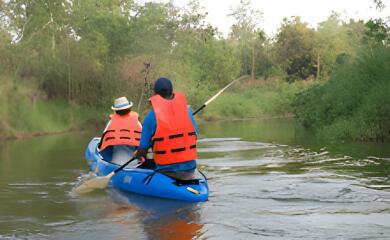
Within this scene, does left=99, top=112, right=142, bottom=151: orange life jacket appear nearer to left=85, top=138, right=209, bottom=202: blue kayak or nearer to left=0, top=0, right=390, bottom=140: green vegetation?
left=85, top=138, right=209, bottom=202: blue kayak

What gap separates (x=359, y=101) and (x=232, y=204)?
31.6 feet

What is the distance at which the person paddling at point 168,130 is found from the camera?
7016mm

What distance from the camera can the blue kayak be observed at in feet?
23.0

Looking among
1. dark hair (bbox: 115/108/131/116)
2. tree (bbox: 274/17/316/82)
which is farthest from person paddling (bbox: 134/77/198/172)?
tree (bbox: 274/17/316/82)

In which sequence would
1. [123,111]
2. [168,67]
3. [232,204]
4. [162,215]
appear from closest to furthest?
1. [162,215]
2. [232,204]
3. [123,111]
4. [168,67]

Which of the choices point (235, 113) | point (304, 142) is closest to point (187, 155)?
point (304, 142)

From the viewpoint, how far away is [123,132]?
8.91m

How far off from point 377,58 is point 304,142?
2.93 metres

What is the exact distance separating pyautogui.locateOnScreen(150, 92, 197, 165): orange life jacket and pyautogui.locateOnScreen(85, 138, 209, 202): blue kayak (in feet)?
0.92

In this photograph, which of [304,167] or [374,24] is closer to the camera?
[304,167]

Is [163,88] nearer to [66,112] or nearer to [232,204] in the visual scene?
[232,204]

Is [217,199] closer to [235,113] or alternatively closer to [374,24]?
[374,24]

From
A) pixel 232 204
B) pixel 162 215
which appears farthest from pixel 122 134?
pixel 162 215

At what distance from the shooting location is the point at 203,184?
7.23m
